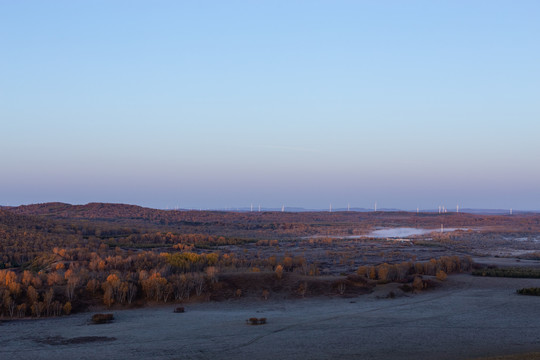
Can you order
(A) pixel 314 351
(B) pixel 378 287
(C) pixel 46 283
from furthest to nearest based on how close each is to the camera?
(B) pixel 378 287
(C) pixel 46 283
(A) pixel 314 351

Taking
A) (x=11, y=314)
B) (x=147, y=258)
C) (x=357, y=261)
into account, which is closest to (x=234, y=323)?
(x=11, y=314)

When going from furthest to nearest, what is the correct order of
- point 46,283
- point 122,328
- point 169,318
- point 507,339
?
1. point 46,283
2. point 169,318
3. point 122,328
4. point 507,339

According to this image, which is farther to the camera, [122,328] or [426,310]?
[426,310]

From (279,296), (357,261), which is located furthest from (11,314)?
(357,261)

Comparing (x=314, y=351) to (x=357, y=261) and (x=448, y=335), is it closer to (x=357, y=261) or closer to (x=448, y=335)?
(x=448, y=335)

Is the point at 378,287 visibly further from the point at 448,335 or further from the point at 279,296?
the point at 448,335

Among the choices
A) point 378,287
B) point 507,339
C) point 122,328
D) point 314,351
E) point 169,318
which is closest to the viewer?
point 314,351
